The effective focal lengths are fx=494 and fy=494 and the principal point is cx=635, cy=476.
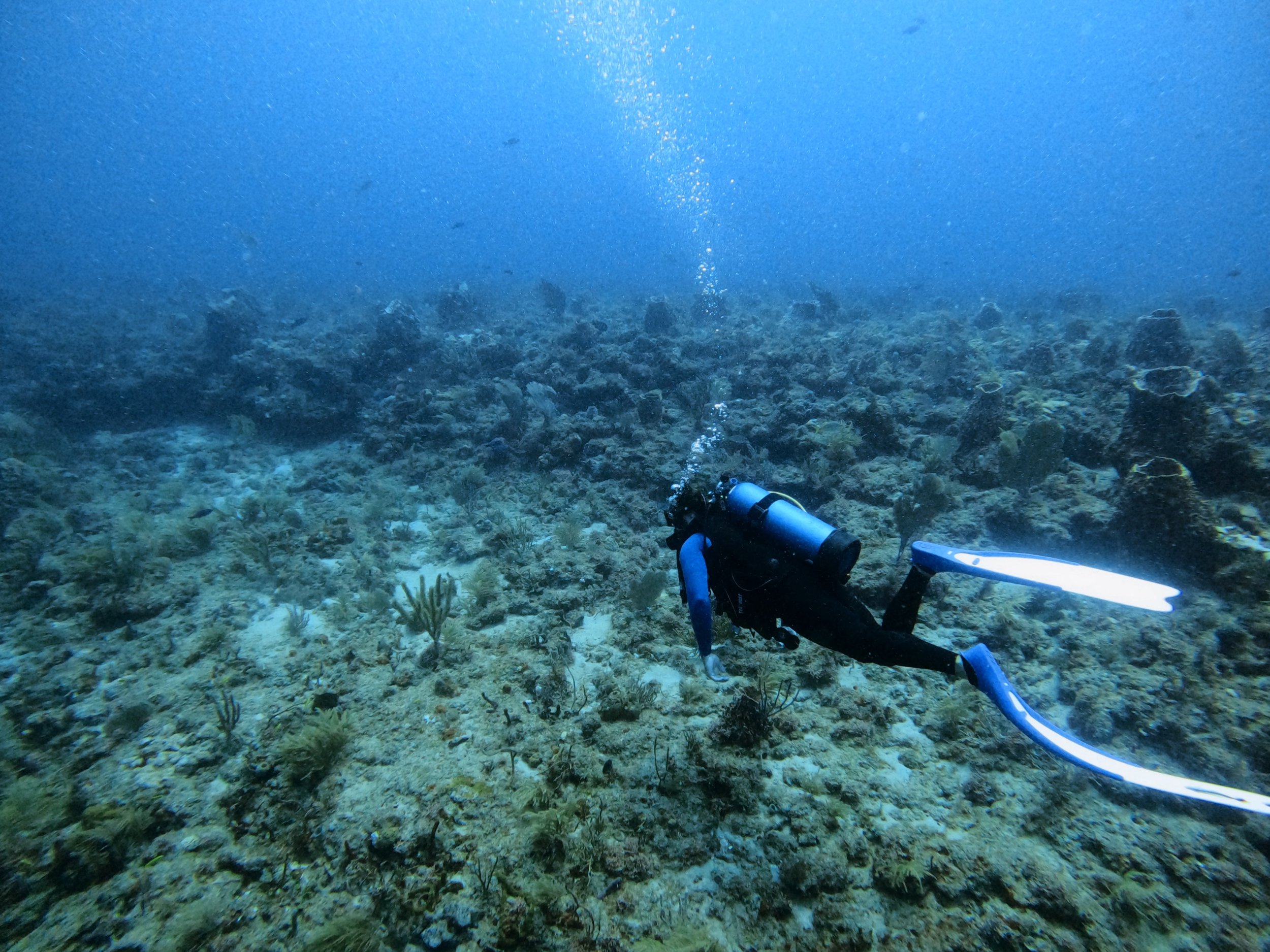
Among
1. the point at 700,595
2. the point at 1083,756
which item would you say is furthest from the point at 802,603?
the point at 1083,756

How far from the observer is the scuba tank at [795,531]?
3.88 metres

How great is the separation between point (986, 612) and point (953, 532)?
5.44 ft

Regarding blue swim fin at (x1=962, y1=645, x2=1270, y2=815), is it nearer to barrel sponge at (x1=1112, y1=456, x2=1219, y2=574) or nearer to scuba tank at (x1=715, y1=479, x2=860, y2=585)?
scuba tank at (x1=715, y1=479, x2=860, y2=585)

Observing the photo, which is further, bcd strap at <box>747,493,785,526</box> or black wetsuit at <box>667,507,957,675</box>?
bcd strap at <box>747,493,785,526</box>

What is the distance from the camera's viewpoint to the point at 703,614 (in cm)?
416

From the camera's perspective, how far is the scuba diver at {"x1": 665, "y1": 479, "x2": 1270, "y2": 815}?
12.2 feet

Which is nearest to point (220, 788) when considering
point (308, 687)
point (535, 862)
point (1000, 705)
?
point (308, 687)

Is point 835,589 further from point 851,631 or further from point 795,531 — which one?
point 795,531

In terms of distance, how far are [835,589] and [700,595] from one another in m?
1.10

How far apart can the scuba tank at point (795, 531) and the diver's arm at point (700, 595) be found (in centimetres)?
45

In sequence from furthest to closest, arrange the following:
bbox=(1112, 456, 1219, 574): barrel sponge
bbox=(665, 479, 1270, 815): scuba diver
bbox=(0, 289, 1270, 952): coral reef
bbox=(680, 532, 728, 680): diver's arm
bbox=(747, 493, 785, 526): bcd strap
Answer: bbox=(1112, 456, 1219, 574): barrel sponge → bbox=(747, 493, 785, 526): bcd strap → bbox=(680, 532, 728, 680): diver's arm → bbox=(665, 479, 1270, 815): scuba diver → bbox=(0, 289, 1270, 952): coral reef

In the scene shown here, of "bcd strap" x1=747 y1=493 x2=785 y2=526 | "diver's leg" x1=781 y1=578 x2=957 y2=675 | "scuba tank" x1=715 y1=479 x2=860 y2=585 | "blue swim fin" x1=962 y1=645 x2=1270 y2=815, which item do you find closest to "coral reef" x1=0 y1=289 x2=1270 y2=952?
"blue swim fin" x1=962 y1=645 x2=1270 y2=815

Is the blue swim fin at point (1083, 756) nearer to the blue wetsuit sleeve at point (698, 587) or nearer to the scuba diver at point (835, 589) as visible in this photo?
the scuba diver at point (835, 589)

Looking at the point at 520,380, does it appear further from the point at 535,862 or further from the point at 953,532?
the point at 535,862
